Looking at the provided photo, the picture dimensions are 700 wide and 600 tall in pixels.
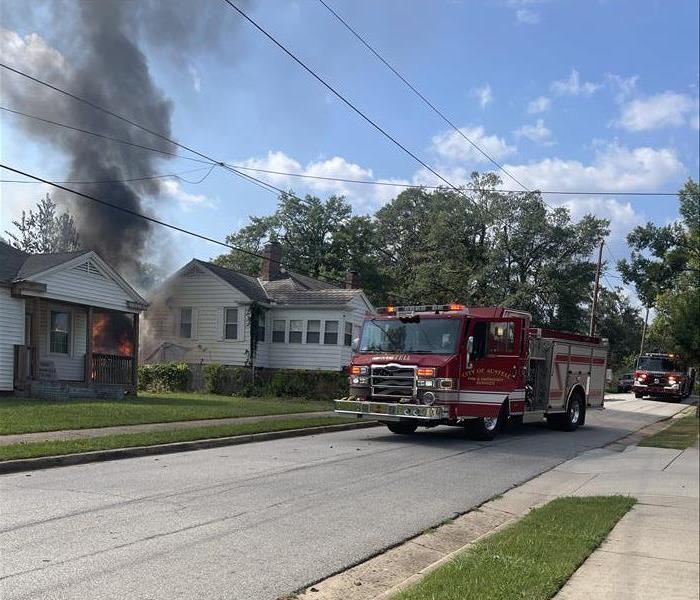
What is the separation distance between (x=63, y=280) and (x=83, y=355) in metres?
3.36

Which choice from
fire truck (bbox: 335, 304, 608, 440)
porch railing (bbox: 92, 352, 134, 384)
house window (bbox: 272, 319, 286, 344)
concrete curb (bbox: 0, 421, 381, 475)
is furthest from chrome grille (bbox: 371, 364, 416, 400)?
house window (bbox: 272, 319, 286, 344)

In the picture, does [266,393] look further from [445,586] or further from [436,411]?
[445,586]

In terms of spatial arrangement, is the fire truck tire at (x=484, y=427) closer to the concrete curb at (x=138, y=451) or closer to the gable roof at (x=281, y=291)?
the concrete curb at (x=138, y=451)

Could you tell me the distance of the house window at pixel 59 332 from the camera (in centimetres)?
2083

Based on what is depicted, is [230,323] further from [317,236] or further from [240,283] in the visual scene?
[317,236]

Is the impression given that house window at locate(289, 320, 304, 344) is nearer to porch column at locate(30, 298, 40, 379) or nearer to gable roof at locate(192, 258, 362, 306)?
gable roof at locate(192, 258, 362, 306)

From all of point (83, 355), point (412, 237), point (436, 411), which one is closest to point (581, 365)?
point (436, 411)

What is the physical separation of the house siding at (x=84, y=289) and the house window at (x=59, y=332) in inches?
62.1

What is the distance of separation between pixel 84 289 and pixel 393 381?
37.7 ft

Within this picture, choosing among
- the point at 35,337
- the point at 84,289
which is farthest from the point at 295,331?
the point at 35,337

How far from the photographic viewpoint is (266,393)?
25562mm

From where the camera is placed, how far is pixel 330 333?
29016 mm

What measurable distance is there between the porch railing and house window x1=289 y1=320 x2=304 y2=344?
917 centimetres

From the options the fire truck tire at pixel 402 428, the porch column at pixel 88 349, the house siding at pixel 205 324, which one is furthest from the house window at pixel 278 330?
the fire truck tire at pixel 402 428
